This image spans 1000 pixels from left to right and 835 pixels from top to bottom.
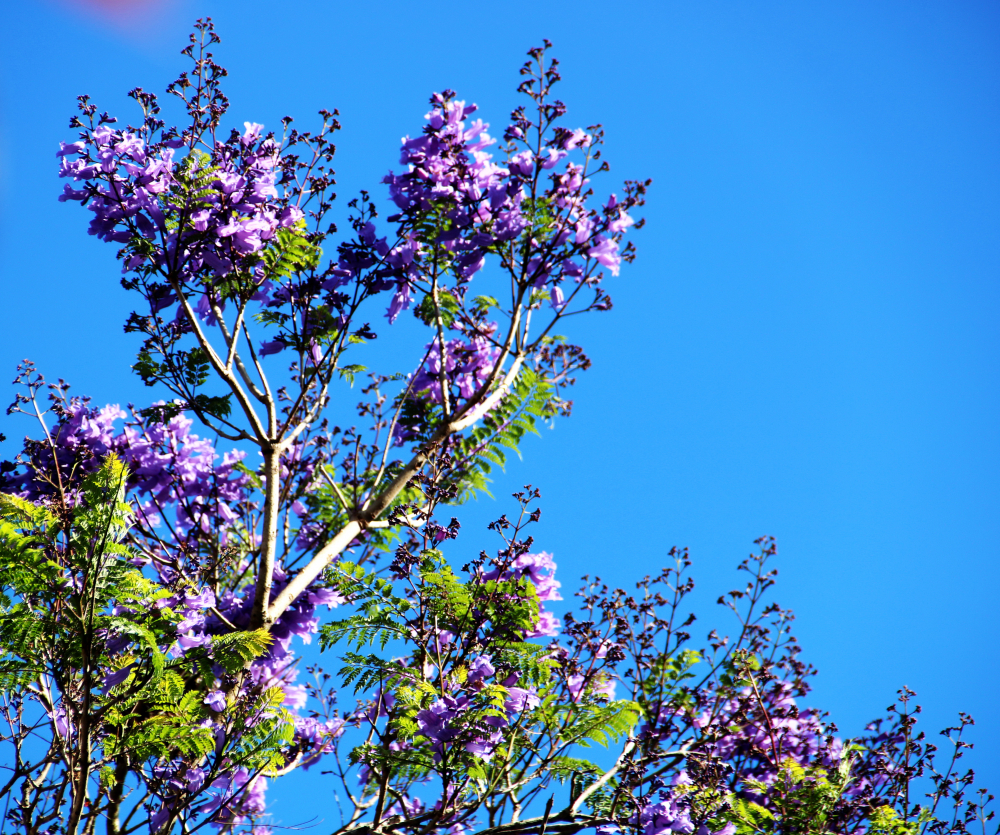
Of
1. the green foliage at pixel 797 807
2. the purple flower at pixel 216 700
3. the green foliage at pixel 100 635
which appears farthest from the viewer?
the purple flower at pixel 216 700

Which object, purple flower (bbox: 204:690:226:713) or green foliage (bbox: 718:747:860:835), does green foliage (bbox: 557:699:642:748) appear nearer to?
green foliage (bbox: 718:747:860:835)

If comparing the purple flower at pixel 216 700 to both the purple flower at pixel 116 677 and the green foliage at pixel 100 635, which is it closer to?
the green foliage at pixel 100 635

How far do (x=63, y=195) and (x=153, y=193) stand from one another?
0.54 meters

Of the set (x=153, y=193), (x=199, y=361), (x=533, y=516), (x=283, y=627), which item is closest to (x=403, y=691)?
(x=533, y=516)

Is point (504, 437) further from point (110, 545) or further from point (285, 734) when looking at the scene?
point (110, 545)

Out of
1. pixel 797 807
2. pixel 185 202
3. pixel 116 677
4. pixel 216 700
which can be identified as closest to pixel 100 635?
pixel 116 677

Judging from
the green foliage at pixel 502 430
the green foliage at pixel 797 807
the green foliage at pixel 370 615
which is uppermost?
the green foliage at pixel 502 430

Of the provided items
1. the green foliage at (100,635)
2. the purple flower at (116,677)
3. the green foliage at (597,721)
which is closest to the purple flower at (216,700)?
the green foliage at (100,635)

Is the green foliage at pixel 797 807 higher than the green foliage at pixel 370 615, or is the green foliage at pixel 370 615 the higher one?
the green foliage at pixel 370 615

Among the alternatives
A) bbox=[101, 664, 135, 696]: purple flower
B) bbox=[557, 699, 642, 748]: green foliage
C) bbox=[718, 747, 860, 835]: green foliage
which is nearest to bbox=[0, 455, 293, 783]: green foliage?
bbox=[101, 664, 135, 696]: purple flower

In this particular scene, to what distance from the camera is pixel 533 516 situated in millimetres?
4137

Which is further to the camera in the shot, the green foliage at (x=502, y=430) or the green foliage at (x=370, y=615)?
the green foliage at (x=502, y=430)

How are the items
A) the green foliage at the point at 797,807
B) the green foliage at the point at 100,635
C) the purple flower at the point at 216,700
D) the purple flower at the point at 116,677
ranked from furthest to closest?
the purple flower at the point at 216,700 → the green foliage at the point at 797,807 → the purple flower at the point at 116,677 → the green foliage at the point at 100,635

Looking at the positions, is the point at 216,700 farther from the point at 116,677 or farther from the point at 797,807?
the point at 797,807
